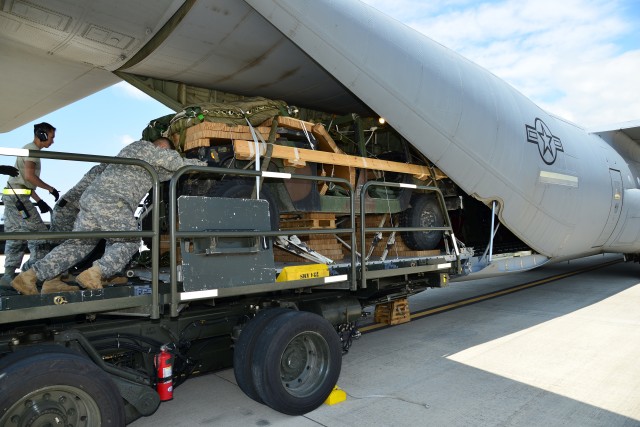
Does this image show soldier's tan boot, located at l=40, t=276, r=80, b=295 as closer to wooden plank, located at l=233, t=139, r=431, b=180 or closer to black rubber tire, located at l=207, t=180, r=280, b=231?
black rubber tire, located at l=207, t=180, r=280, b=231

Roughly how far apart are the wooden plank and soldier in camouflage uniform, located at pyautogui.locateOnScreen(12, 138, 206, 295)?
20.0 inches

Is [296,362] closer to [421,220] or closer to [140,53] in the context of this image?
[421,220]

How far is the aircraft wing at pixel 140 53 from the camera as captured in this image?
3.98 m

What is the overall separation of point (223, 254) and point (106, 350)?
117cm

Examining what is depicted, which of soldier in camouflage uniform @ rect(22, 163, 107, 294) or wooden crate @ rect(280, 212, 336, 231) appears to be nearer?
soldier in camouflage uniform @ rect(22, 163, 107, 294)

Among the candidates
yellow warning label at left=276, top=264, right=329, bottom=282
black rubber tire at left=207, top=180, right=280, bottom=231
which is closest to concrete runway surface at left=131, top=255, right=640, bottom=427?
yellow warning label at left=276, top=264, right=329, bottom=282

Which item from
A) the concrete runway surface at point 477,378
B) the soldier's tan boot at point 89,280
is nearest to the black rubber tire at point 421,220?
the concrete runway surface at point 477,378

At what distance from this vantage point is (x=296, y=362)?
4059 mm

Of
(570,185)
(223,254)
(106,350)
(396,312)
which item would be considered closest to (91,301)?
(106,350)

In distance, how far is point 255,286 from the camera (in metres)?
3.62

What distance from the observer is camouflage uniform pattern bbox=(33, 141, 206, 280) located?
3.50 metres

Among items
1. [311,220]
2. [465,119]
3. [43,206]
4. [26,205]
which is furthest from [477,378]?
[26,205]

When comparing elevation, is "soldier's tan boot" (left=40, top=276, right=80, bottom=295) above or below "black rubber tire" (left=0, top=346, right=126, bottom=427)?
above

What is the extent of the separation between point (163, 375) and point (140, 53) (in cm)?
323
